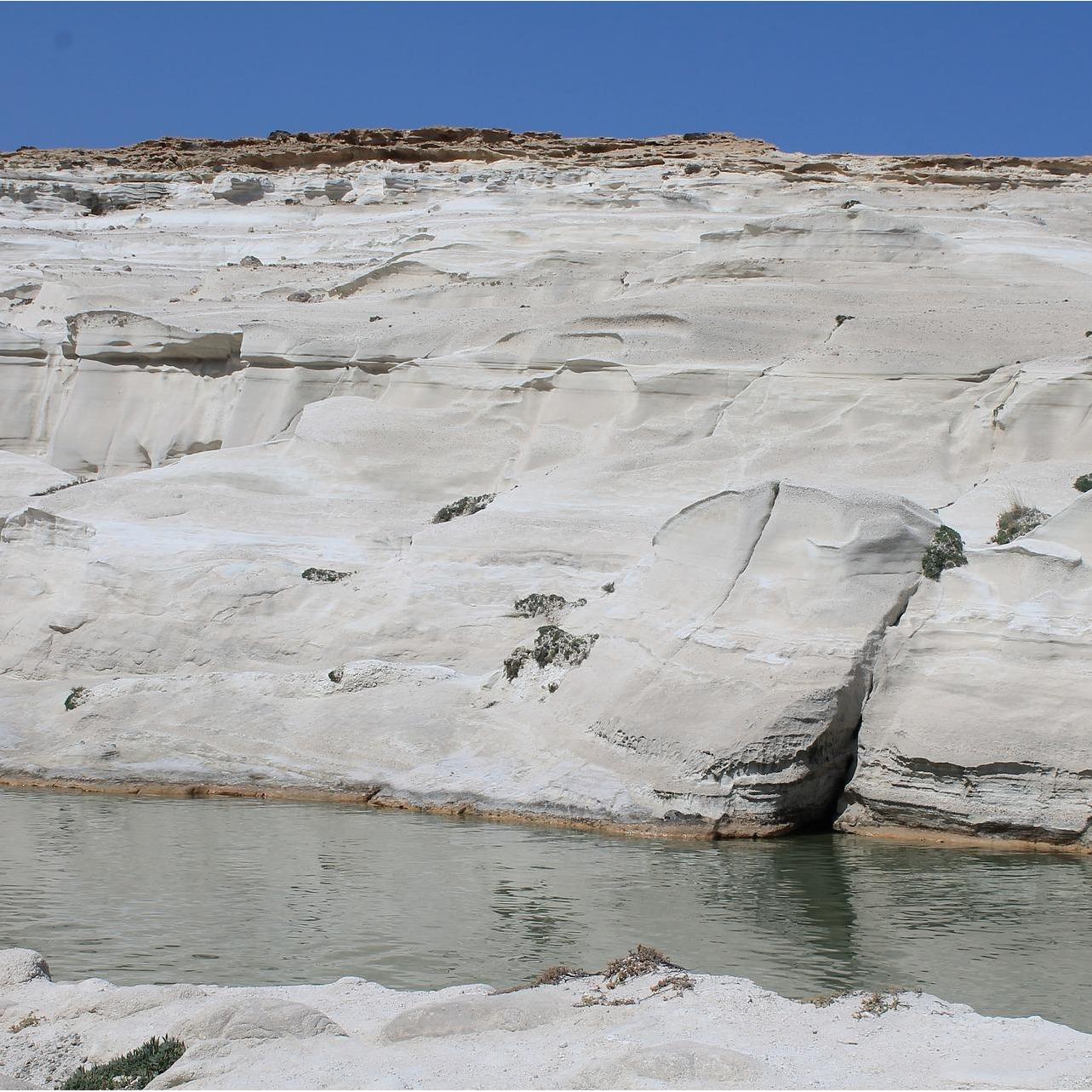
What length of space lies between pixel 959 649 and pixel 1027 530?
3.70 meters

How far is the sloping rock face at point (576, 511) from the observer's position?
15008 millimetres

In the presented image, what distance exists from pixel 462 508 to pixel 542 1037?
15555 mm

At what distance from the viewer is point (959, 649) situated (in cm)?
1503

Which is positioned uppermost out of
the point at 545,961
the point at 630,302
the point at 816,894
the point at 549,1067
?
the point at 630,302

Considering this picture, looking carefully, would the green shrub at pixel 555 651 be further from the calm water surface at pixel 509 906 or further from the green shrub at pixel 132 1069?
the green shrub at pixel 132 1069

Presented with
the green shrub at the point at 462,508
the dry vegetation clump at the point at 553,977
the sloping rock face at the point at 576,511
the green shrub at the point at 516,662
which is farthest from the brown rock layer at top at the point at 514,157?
the dry vegetation clump at the point at 553,977

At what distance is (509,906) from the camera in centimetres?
1183

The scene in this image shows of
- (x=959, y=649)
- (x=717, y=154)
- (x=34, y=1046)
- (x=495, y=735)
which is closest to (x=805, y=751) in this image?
(x=959, y=649)

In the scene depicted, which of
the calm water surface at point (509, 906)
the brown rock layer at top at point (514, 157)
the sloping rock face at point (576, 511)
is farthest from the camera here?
the brown rock layer at top at point (514, 157)

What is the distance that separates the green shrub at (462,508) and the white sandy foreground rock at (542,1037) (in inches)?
551

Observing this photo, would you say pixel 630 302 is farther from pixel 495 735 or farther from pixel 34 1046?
pixel 34 1046

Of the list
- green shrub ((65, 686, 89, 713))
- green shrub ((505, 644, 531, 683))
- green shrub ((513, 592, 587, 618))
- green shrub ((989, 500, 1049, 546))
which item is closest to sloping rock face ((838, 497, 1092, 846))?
green shrub ((989, 500, 1049, 546))

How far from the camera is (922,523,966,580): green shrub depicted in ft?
52.3

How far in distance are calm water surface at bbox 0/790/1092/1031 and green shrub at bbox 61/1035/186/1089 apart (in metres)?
2.08
